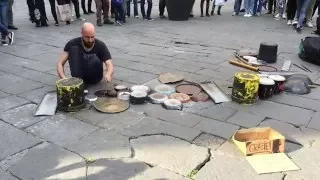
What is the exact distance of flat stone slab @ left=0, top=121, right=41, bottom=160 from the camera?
2.98 meters

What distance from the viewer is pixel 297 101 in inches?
164

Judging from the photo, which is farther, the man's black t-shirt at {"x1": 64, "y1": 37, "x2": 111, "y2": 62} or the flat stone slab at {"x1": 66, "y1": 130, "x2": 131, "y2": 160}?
the man's black t-shirt at {"x1": 64, "y1": 37, "x2": 111, "y2": 62}

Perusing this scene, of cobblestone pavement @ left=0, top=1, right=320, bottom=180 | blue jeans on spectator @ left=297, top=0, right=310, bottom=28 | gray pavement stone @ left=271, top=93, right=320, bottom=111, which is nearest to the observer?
cobblestone pavement @ left=0, top=1, right=320, bottom=180

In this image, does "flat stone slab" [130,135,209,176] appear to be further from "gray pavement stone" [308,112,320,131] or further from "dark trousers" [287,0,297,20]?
"dark trousers" [287,0,297,20]

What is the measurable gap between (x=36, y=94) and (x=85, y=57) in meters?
0.77

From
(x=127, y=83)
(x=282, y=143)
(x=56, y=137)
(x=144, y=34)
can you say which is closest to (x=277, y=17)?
(x=144, y=34)

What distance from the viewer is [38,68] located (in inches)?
209

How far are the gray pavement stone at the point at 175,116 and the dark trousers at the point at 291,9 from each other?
6.67 metres

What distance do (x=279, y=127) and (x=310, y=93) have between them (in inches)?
47.9

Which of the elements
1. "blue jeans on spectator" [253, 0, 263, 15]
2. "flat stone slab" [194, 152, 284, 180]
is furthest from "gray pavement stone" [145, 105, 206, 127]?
"blue jeans on spectator" [253, 0, 263, 15]

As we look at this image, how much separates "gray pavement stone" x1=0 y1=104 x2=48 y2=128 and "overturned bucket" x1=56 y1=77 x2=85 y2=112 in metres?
0.25

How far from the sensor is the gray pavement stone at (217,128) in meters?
3.35

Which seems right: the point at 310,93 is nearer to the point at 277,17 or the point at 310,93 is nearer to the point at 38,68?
the point at 38,68

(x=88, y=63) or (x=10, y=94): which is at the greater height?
(x=88, y=63)
